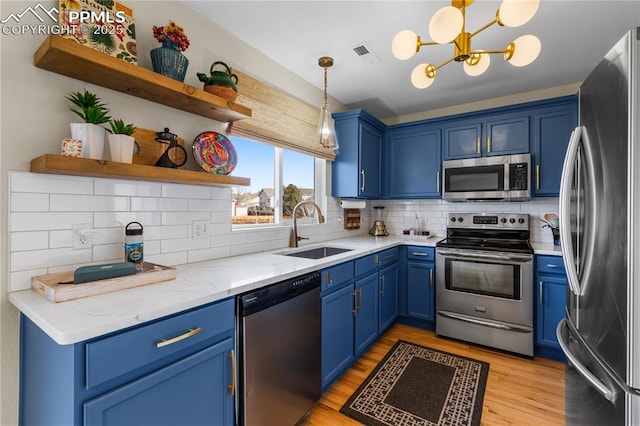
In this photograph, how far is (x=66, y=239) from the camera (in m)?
1.28

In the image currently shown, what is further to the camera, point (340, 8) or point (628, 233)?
point (340, 8)

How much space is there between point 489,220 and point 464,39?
2149mm

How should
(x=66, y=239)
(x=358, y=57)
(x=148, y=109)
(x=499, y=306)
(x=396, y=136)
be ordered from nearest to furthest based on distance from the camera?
(x=66, y=239)
(x=148, y=109)
(x=358, y=57)
(x=499, y=306)
(x=396, y=136)

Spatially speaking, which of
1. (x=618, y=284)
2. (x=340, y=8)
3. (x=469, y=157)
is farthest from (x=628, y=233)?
(x=469, y=157)

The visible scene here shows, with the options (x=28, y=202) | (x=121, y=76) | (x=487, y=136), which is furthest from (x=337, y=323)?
(x=487, y=136)

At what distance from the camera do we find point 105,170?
1191mm

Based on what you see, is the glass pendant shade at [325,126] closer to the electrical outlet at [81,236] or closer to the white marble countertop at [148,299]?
the white marble countertop at [148,299]

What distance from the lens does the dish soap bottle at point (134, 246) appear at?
1.36 metres

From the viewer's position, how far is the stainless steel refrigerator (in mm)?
814

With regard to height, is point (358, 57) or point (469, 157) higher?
point (358, 57)

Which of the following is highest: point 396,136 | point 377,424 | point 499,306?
point 396,136

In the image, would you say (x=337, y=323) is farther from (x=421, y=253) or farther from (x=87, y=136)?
(x=87, y=136)

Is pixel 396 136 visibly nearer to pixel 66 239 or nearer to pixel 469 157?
pixel 469 157

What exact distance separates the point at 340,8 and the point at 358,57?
23.0 inches
